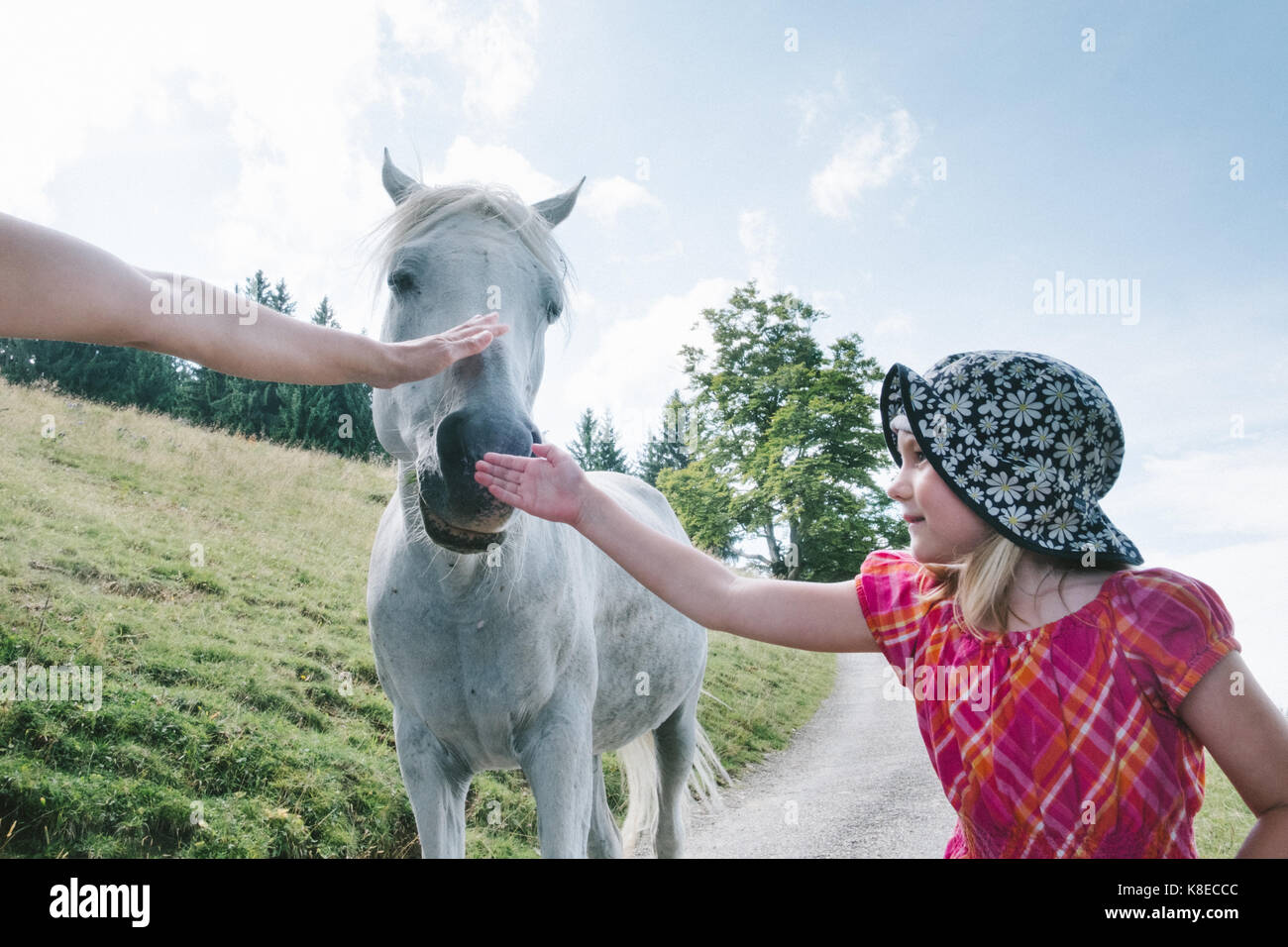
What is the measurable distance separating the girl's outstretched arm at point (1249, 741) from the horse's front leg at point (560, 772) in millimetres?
1764

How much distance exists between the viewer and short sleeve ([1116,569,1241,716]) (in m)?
1.30

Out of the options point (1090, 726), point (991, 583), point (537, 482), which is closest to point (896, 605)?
point (991, 583)

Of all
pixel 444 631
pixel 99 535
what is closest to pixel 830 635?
pixel 444 631

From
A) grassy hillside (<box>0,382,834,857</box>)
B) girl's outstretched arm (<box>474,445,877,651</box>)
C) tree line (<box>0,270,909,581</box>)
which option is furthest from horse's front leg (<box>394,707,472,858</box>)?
tree line (<box>0,270,909,581</box>)

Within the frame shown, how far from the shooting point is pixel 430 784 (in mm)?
2527

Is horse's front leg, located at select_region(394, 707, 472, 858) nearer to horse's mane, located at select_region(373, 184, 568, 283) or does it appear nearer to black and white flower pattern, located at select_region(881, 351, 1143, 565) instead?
horse's mane, located at select_region(373, 184, 568, 283)

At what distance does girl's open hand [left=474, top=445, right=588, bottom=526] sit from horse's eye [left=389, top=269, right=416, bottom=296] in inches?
35.3

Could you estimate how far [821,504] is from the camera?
22.3 m

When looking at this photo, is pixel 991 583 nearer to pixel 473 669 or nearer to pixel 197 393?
pixel 473 669

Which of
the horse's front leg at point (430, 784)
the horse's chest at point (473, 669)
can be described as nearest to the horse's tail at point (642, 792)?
the horse's front leg at point (430, 784)

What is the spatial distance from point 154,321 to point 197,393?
114ft
